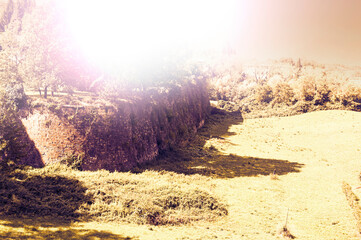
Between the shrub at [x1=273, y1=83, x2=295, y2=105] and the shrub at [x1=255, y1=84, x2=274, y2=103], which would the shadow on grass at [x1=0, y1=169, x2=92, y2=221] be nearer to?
the shrub at [x1=273, y1=83, x2=295, y2=105]

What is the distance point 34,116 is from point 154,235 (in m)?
17.4

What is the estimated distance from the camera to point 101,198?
18375 mm

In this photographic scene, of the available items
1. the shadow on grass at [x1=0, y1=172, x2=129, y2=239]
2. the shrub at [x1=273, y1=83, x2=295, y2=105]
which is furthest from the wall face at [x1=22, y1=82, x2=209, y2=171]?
the shrub at [x1=273, y1=83, x2=295, y2=105]

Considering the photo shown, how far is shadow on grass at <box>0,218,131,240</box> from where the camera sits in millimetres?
12633

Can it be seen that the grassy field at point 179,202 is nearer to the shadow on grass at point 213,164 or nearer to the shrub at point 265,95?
the shadow on grass at point 213,164

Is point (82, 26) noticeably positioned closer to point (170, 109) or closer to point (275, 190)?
point (170, 109)

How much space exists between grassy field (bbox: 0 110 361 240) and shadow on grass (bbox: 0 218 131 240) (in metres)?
0.05

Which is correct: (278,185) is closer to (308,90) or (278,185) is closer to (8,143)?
(8,143)

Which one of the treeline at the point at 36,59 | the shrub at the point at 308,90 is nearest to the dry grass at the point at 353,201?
the treeline at the point at 36,59

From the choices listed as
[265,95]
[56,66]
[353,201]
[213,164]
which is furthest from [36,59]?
[265,95]

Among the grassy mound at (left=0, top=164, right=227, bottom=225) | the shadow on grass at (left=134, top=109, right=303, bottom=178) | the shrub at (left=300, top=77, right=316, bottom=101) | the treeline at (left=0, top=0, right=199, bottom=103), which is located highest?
the treeline at (left=0, top=0, right=199, bottom=103)

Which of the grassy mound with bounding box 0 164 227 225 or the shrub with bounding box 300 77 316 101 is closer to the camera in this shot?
the grassy mound with bounding box 0 164 227 225

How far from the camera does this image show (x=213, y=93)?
11906cm

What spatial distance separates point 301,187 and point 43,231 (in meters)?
28.5
